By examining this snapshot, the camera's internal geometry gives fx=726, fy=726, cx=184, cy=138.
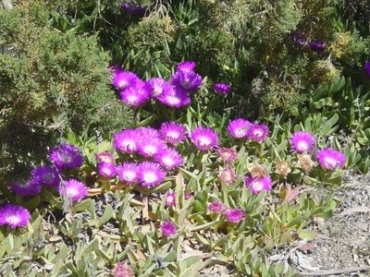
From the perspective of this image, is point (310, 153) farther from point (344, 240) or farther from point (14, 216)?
point (14, 216)

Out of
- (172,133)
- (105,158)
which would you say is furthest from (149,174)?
(172,133)

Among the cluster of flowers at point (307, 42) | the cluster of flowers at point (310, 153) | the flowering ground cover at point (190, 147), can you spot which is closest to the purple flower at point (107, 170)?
the flowering ground cover at point (190, 147)

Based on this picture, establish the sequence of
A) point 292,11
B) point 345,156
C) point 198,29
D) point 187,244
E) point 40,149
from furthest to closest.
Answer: point 198,29
point 345,156
point 292,11
point 187,244
point 40,149

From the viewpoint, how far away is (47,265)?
2.49 metres

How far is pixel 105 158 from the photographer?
Result: 2789 millimetres

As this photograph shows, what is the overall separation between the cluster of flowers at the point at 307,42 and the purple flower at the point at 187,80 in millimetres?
470

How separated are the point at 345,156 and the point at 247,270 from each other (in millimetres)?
802

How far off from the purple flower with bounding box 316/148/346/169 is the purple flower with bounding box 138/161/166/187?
2.18 feet

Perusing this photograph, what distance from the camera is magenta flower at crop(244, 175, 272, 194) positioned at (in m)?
2.82

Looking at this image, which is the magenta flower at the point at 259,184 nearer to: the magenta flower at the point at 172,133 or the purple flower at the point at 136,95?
the magenta flower at the point at 172,133

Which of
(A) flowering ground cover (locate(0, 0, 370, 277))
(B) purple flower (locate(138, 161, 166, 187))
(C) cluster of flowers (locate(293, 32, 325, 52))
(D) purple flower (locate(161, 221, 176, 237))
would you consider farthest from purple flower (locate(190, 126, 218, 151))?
(C) cluster of flowers (locate(293, 32, 325, 52))

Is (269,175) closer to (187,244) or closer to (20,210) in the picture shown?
(187,244)

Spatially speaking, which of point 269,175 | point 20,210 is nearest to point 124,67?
point 269,175

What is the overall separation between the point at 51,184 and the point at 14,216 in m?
0.20
